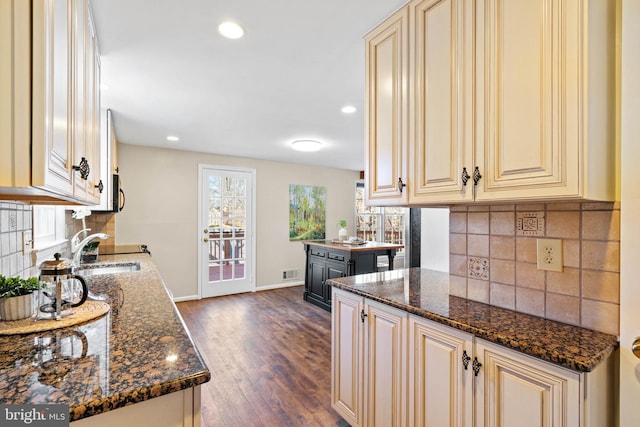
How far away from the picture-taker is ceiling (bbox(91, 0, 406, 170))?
5.06ft

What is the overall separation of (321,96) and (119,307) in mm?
2031

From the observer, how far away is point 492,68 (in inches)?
47.1

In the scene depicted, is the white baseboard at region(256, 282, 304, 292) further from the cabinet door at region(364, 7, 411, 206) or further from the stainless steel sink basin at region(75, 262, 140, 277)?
Result: the cabinet door at region(364, 7, 411, 206)

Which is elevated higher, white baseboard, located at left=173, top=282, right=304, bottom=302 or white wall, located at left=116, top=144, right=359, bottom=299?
white wall, located at left=116, top=144, right=359, bottom=299

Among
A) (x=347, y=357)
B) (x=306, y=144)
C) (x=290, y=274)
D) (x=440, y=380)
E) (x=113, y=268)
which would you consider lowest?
(x=290, y=274)

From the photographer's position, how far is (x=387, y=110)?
168 centimetres

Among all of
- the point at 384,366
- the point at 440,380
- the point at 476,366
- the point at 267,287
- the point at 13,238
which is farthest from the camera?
the point at 267,287

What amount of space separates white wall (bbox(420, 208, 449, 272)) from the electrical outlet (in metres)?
0.80

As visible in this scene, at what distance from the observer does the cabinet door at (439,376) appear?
1243mm

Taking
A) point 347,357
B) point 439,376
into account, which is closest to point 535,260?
point 439,376

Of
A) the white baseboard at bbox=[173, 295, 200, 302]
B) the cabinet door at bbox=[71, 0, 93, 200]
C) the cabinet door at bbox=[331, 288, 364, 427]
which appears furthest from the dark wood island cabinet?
the cabinet door at bbox=[71, 0, 93, 200]

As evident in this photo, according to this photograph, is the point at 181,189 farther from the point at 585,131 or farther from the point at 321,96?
the point at 585,131

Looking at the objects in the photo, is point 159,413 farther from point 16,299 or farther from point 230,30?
point 230,30

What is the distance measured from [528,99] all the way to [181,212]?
14.9 ft
